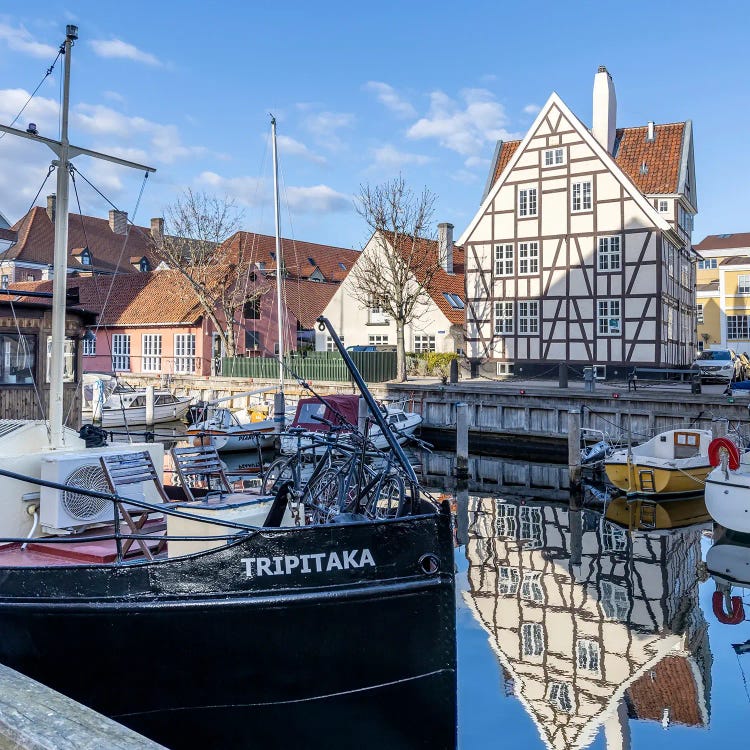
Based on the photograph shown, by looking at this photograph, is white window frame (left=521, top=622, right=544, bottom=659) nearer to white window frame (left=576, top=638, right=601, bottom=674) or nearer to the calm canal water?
the calm canal water

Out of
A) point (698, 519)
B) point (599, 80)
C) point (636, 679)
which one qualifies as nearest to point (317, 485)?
point (636, 679)

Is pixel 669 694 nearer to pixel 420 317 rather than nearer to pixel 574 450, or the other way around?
pixel 574 450

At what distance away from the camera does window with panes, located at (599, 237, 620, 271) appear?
106 ft

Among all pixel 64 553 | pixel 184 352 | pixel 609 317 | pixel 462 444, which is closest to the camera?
pixel 64 553

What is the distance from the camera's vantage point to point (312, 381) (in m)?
32.7

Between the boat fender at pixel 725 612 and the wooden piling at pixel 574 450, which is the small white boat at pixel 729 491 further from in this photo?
the wooden piling at pixel 574 450

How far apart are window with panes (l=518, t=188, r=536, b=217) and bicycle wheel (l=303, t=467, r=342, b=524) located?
27.4 meters

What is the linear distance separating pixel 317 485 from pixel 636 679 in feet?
13.0

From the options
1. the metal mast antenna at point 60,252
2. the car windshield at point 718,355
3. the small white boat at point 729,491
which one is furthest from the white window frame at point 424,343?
the metal mast antenna at point 60,252

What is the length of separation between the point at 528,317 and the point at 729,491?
69.7ft

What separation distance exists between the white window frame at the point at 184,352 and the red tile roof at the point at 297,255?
550 centimetres

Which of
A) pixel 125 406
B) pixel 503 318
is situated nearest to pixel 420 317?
pixel 503 318

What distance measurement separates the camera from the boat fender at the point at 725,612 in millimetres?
9750

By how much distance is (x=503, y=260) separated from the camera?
35125mm
